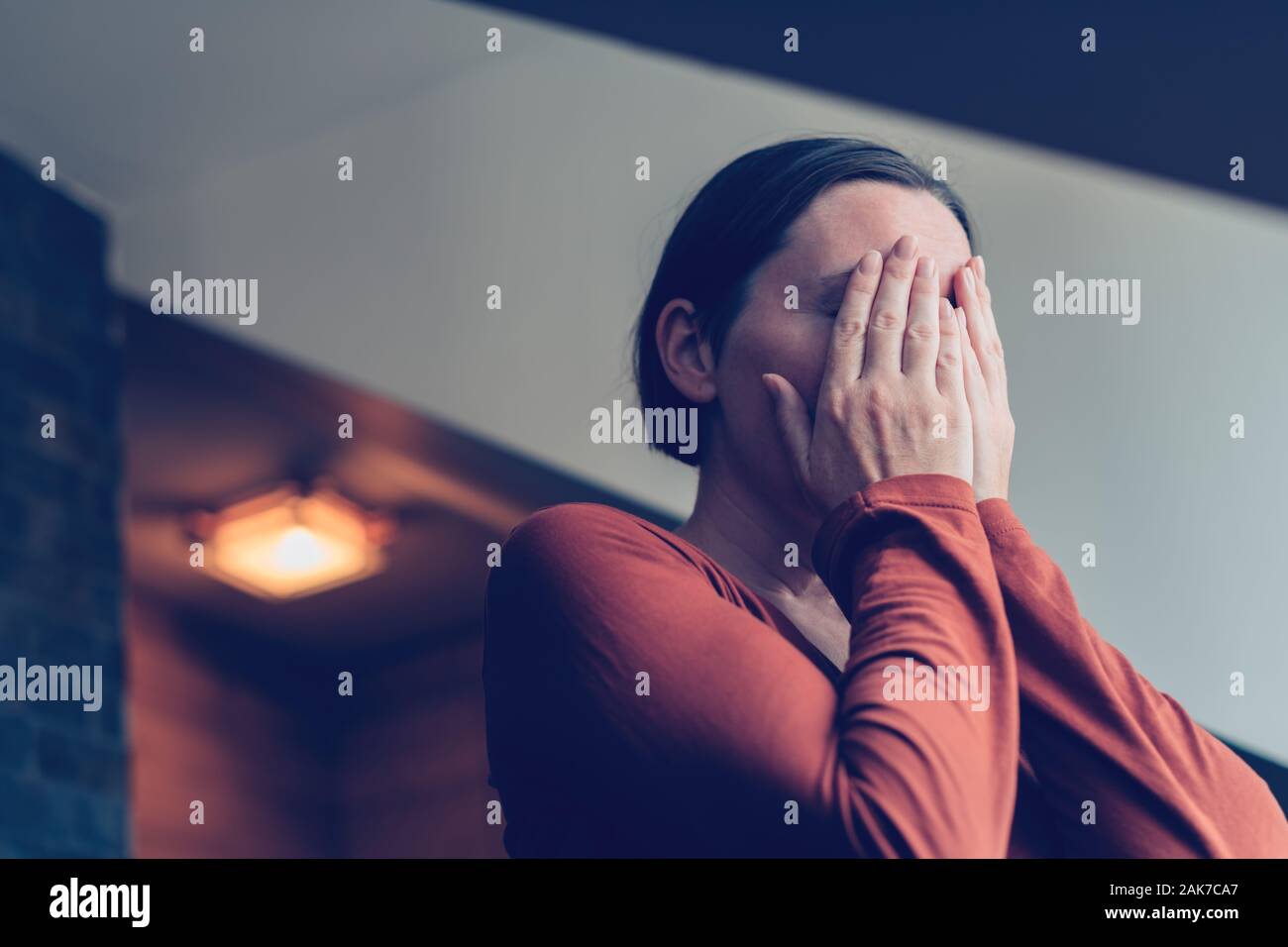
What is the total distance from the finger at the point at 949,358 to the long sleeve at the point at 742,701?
0.27 feet

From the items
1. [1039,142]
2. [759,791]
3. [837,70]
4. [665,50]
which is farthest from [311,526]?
[759,791]

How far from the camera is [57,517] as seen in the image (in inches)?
83.5

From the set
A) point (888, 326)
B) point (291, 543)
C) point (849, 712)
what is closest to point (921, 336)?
point (888, 326)

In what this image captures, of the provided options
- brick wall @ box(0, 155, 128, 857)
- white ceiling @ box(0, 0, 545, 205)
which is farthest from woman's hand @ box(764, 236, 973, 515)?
brick wall @ box(0, 155, 128, 857)

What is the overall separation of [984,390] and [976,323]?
0.18 ft

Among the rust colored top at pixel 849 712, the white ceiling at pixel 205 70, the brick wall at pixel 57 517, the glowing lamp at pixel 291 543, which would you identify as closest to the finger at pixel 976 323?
the rust colored top at pixel 849 712

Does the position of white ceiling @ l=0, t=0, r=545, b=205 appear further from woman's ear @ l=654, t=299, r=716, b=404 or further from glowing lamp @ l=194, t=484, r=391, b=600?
Answer: woman's ear @ l=654, t=299, r=716, b=404

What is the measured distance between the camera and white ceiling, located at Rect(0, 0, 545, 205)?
6.54 ft

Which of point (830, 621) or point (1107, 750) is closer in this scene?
point (1107, 750)

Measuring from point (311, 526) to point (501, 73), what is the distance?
1.01 metres

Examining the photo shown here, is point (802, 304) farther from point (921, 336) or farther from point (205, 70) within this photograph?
point (205, 70)

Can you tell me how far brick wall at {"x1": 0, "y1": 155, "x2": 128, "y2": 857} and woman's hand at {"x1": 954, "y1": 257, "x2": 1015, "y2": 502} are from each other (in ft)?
5.09

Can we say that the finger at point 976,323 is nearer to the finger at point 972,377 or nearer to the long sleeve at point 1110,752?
the finger at point 972,377

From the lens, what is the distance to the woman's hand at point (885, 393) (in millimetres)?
801
